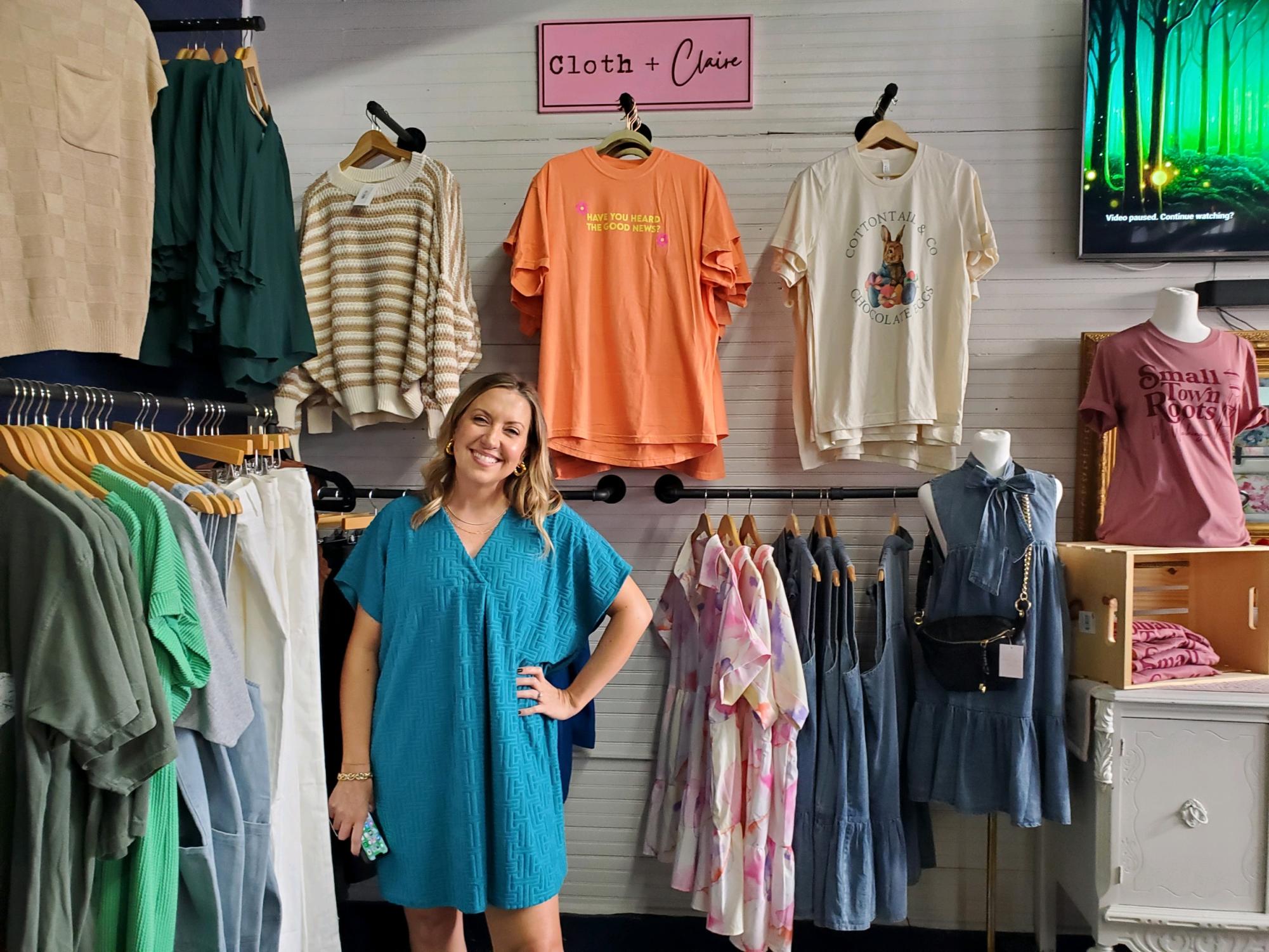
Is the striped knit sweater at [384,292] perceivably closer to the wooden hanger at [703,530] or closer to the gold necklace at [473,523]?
the gold necklace at [473,523]

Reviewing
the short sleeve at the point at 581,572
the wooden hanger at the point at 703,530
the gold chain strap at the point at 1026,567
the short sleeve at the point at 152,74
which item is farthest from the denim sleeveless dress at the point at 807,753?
the short sleeve at the point at 152,74

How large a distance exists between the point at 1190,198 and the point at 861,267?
39.1 inches

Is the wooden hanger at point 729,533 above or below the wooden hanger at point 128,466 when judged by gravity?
below

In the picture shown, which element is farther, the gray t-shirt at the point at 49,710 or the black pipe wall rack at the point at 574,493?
the black pipe wall rack at the point at 574,493

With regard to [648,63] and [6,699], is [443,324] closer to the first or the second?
[648,63]

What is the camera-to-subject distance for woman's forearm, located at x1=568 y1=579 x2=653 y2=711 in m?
1.94

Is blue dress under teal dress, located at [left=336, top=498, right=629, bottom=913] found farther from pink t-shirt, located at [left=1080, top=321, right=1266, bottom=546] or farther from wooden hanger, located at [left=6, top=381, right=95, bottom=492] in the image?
pink t-shirt, located at [left=1080, top=321, right=1266, bottom=546]

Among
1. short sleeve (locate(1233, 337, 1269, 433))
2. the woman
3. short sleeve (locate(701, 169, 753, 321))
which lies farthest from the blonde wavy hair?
short sleeve (locate(1233, 337, 1269, 433))

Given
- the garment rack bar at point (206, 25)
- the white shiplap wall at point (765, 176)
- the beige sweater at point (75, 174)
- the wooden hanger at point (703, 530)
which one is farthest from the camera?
the white shiplap wall at point (765, 176)

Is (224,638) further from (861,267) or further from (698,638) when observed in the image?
(861,267)

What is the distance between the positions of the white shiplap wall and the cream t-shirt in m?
0.22

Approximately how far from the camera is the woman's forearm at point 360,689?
72.7 inches

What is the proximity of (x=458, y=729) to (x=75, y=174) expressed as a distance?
126 centimetres

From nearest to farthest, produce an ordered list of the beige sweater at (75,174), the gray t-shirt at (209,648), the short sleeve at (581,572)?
the gray t-shirt at (209,648) → the beige sweater at (75,174) → the short sleeve at (581,572)
